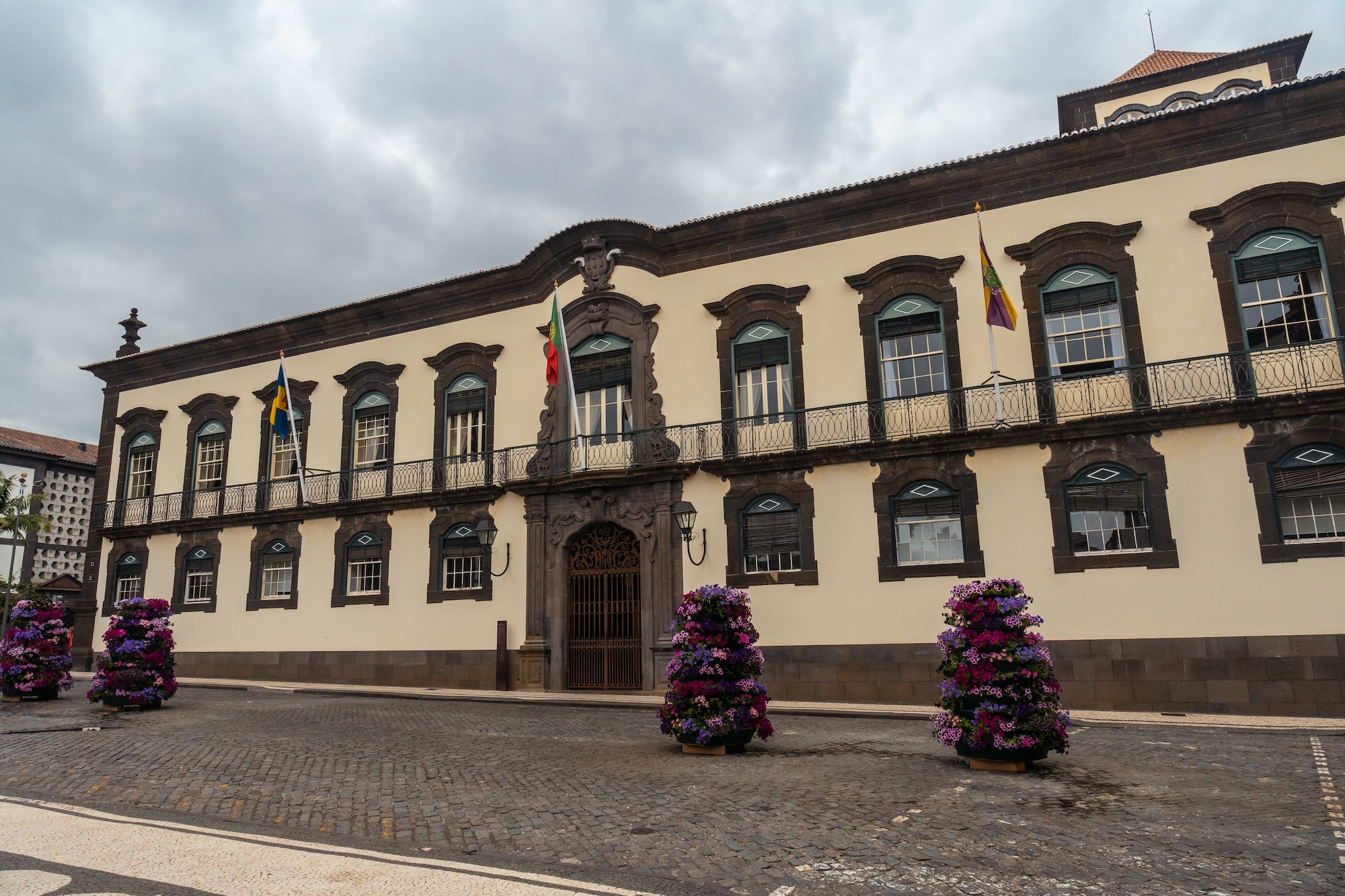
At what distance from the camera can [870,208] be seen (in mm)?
17219

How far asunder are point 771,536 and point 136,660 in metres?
10.8

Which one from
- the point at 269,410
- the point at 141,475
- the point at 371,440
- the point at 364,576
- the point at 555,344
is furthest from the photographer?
the point at 141,475

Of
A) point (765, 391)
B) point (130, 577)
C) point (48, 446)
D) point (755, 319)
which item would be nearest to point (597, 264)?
point (755, 319)

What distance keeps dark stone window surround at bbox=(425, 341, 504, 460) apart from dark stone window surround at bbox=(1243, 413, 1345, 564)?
47.6 ft

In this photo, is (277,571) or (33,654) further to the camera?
(277,571)

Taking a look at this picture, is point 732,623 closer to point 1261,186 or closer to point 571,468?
point 571,468

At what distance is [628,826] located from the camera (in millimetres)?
6312

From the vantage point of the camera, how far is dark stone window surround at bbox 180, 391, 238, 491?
24031mm

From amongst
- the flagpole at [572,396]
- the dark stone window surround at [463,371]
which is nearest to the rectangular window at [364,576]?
the dark stone window surround at [463,371]

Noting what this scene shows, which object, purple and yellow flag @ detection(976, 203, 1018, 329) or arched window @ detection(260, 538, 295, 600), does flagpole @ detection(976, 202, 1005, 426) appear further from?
arched window @ detection(260, 538, 295, 600)

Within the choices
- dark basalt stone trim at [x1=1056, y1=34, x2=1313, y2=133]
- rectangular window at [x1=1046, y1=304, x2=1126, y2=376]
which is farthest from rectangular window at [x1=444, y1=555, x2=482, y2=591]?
dark basalt stone trim at [x1=1056, y1=34, x2=1313, y2=133]

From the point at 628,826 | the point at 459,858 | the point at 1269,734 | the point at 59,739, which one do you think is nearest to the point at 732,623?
the point at 628,826

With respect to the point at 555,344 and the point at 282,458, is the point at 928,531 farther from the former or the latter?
the point at 282,458

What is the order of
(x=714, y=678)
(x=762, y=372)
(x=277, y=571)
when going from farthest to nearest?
(x=277, y=571), (x=762, y=372), (x=714, y=678)
